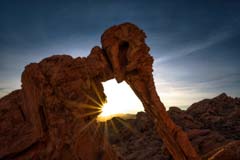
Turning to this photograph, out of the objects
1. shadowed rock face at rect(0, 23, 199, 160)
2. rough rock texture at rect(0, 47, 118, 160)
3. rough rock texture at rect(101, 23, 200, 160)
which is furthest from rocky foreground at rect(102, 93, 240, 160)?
rough rock texture at rect(0, 47, 118, 160)

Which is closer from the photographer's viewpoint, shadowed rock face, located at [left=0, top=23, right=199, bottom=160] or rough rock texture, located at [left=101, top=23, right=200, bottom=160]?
shadowed rock face, located at [left=0, top=23, right=199, bottom=160]

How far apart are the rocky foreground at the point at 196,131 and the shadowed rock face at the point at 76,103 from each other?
9454mm

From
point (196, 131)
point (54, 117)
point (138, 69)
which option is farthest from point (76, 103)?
point (196, 131)

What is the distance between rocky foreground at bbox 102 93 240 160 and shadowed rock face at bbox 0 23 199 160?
9.45m

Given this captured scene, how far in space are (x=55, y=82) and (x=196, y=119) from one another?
A: 1306 inches

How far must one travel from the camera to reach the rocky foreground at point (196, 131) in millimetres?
27461

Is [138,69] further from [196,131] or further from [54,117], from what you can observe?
[196,131]

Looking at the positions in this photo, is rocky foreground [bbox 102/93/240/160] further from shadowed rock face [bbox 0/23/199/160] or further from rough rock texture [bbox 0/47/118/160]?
rough rock texture [bbox 0/47/118/160]

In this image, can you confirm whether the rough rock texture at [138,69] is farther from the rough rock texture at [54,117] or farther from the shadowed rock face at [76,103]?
the rough rock texture at [54,117]

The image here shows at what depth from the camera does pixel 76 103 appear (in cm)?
1891

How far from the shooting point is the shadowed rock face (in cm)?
1803

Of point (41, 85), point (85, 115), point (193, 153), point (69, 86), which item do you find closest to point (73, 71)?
point (69, 86)

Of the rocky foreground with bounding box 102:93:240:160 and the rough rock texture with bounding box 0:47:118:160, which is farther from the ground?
the rough rock texture with bounding box 0:47:118:160

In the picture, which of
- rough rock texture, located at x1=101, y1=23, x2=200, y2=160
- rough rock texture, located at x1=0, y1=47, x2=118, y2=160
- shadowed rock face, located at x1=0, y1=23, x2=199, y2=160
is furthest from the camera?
rough rock texture, located at x1=101, y1=23, x2=200, y2=160
